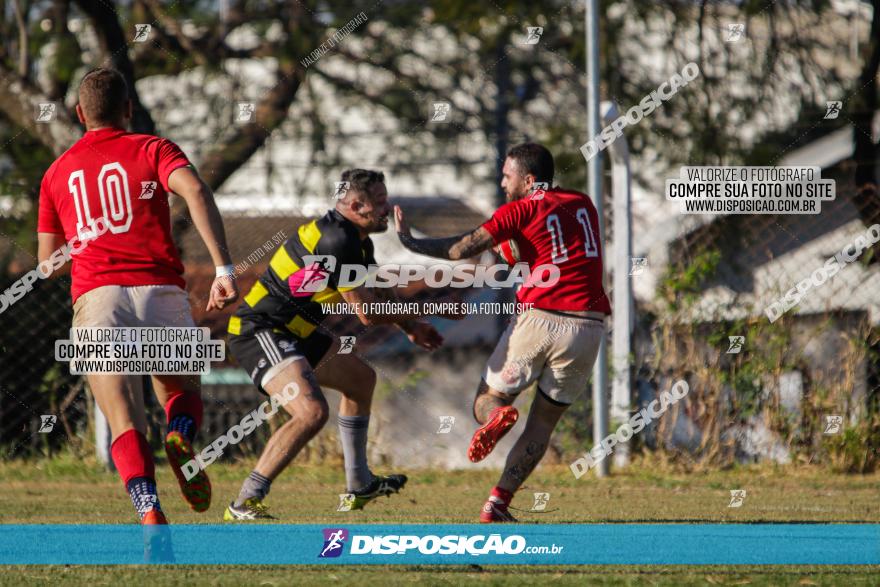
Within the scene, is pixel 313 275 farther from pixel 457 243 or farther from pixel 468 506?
pixel 468 506

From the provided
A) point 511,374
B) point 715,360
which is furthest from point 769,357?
point 511,374

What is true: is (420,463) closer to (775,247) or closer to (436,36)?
(775,247)

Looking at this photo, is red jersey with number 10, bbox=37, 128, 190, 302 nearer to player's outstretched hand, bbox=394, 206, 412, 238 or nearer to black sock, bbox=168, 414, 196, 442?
black sock, bbox=168, 414, 196, 442

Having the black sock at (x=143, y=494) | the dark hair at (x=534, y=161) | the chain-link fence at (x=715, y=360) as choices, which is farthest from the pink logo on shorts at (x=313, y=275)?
the chain-link fence at (x=715, y=360)

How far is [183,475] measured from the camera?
5.08 meters

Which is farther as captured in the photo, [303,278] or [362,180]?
[362,180]

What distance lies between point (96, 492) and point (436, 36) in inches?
384

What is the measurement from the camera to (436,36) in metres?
16.6

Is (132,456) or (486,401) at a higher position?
(486,401)

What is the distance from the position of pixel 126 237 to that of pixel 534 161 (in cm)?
237

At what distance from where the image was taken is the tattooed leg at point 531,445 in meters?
6.47

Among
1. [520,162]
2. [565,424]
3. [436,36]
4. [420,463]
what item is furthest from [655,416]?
[436,36]

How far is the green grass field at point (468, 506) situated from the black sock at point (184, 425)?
0.68m

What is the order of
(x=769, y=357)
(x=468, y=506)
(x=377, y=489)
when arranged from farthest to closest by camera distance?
(x=769, y=357) < (x=468, y=506) < (x=377, y=489)
